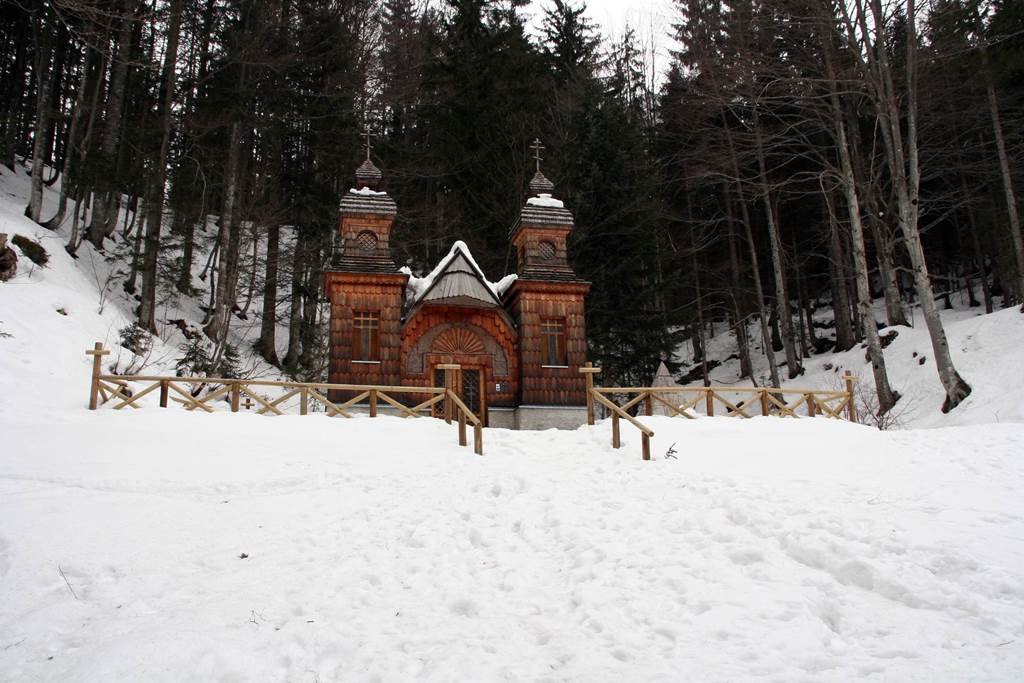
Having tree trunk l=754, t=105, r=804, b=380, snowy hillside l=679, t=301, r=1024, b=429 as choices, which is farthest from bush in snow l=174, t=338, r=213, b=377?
tree trunk l=754, t=105, r=804, b=380

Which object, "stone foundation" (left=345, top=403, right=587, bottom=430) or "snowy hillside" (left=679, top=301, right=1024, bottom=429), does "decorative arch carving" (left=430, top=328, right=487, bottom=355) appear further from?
"snowy hillside" (left=679, top=301, right=1024, bottom=429)

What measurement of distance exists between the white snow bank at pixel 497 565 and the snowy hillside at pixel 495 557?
A: 0.08ft

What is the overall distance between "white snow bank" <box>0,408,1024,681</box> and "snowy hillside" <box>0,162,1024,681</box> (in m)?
0.03

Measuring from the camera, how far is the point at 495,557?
253 inches

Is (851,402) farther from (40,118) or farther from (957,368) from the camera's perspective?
(40,118)

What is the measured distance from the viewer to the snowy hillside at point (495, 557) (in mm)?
4547

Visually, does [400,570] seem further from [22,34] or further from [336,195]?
[22,34]

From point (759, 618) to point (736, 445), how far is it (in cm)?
693

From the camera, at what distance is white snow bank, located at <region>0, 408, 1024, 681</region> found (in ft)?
14.9

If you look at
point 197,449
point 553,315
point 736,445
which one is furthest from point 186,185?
point 736,445

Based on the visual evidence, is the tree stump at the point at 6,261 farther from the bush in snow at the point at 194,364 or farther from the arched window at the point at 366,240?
the arched window at the point at 366,240

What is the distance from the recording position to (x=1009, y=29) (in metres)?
20.4

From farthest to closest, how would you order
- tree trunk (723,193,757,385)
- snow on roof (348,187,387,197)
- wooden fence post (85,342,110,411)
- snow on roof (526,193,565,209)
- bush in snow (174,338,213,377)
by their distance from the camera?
tree trunk (723,193,757,385) < snow on roof (526,193,565,209) < snow on roof (348,187,387,197) < bush in snow (174,338,213,377) < wooden fence post (85,342,110,411)

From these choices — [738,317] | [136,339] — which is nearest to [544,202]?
[738,317]
